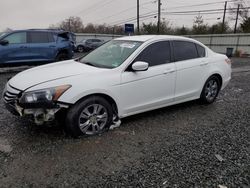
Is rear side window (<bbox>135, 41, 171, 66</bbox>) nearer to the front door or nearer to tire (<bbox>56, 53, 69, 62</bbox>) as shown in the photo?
the front door

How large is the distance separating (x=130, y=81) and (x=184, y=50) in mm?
1629

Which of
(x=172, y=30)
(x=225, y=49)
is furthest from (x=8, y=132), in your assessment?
(x=172, y=30)

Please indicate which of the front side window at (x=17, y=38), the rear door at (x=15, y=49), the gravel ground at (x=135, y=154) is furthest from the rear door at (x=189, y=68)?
the front side window at (x=17, y=38)

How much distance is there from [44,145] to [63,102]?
68 centimetres

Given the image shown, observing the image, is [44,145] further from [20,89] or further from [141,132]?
[141,132]

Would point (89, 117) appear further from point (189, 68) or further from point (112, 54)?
point (189, 68)

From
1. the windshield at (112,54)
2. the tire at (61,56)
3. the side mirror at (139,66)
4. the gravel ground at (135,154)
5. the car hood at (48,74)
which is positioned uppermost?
the windshield at (112,54)

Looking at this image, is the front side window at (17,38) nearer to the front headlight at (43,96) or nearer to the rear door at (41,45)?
the rear door at (41,45)

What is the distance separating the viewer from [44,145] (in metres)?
3.47

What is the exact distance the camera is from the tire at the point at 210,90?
5.33m

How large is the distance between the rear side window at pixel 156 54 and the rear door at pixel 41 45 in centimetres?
720

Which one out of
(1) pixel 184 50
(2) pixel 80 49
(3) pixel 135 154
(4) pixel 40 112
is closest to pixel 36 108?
(4) pixel 40 112

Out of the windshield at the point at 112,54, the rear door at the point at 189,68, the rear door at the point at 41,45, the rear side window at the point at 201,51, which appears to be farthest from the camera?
the rear door at the point at 41,45

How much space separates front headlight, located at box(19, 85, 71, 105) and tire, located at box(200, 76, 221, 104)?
10.7 ft
